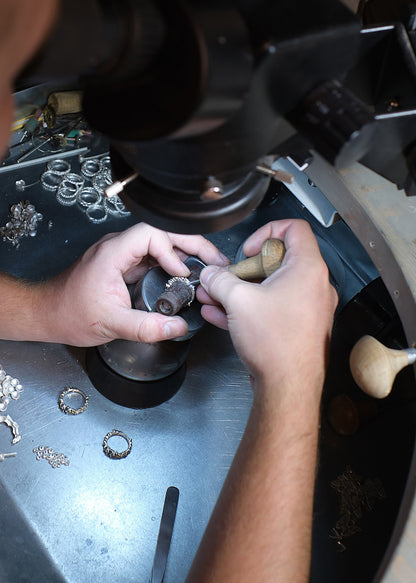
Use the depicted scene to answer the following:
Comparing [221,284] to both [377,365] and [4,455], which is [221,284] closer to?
[377,365]

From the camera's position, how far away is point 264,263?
0.94 meters

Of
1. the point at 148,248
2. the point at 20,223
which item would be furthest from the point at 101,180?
the point at 148,248

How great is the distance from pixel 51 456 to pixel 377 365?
1.75 feet

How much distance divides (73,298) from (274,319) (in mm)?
383

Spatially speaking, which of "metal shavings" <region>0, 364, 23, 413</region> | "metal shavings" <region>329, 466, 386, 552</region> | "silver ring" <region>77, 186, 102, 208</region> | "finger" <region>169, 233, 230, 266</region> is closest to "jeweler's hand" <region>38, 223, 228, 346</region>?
"finger" <region>169, 233, 230, 266</region>

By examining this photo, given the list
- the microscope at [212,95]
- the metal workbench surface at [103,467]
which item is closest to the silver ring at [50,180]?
the metal workbench surface at [103,467]

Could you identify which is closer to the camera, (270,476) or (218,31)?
(218,31)

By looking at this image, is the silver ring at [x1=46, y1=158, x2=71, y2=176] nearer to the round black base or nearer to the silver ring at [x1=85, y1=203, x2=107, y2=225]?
the silver ring at [x1=85, y1=203, x2=107, y2=225]

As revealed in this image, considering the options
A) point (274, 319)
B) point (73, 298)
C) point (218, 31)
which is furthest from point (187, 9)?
point (73, 298)

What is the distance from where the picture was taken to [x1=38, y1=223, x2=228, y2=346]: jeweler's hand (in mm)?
966

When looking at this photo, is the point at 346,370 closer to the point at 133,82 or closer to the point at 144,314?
the point at 144,314

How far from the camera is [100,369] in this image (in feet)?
3.28

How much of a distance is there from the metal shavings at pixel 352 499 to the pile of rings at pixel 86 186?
0.69 m

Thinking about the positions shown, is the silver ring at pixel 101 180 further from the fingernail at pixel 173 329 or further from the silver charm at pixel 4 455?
the silver charm at pixel 4 455
